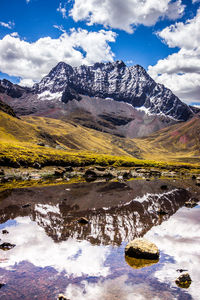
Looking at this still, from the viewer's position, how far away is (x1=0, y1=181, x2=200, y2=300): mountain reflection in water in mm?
12618

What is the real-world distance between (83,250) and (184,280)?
25.9 feet

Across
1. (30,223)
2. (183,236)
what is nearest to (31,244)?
(30,223)

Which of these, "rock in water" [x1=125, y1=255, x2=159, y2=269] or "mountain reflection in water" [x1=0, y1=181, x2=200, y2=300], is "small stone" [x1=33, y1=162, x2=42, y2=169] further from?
"rock in water" [x1=125, y1=255, x2=159, y2=269]

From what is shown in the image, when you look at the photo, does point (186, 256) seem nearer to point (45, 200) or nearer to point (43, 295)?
point (43, 295)

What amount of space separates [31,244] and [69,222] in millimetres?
6152

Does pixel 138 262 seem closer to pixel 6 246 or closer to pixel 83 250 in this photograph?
pixel 83 250

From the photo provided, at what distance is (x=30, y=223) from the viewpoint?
945 inches

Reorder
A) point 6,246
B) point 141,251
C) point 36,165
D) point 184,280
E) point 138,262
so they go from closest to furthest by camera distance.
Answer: point 184,280 < point 138,262 < point 141,251 < point 6,246 < point 36,165

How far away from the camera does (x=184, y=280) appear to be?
44.7 feet

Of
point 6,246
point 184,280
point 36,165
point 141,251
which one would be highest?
point 36,165

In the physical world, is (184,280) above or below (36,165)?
below

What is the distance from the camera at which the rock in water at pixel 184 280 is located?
13.3 metres

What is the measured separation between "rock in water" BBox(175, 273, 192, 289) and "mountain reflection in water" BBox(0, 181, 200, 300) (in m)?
0.33

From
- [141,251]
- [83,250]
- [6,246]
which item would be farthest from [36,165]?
[141,251]
